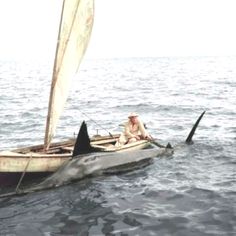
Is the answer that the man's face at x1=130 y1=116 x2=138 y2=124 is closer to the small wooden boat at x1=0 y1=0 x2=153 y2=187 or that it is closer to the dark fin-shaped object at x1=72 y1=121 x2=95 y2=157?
the small wooden boat at x1=0 y1=0 x2=153 y2=187

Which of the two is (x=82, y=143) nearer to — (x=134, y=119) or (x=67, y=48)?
(x=67, y=48)

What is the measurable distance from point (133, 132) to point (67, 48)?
5299 mm

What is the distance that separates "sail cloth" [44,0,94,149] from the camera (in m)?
15.2

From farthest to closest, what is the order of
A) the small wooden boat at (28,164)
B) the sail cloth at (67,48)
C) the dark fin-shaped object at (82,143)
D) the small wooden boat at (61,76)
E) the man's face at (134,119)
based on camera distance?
1. the man's face at (134,119)
2. the sail cloth at (67,48)
3. the dark fin-shaped object at (82,143)
4. the small wooden boat at (61,76)
5. the small wooden boat at (28,164)

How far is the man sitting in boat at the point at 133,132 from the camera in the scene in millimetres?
18578

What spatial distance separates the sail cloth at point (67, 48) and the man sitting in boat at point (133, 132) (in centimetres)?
365

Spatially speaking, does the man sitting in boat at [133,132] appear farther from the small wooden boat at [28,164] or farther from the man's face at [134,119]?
the small wooden boat at [28,164]

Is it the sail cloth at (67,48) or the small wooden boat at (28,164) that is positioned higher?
the sail cloth at (67,48)

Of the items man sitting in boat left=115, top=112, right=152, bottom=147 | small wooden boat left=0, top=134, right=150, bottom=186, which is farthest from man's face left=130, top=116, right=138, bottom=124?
small wooden boat left=0, top=134, right=150, bottom=186

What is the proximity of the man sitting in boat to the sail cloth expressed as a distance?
365cm

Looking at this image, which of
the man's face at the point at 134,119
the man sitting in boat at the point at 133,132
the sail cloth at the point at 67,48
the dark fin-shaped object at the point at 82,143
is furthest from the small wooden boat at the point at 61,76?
the man's face at the point at 134,119

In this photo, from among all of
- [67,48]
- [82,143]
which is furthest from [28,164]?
[67,48]

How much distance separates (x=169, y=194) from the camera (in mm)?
14477

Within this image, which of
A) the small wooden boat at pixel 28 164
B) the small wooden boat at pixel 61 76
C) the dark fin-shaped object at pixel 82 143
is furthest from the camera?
the dark fin-shaped object at pixel 82 143
